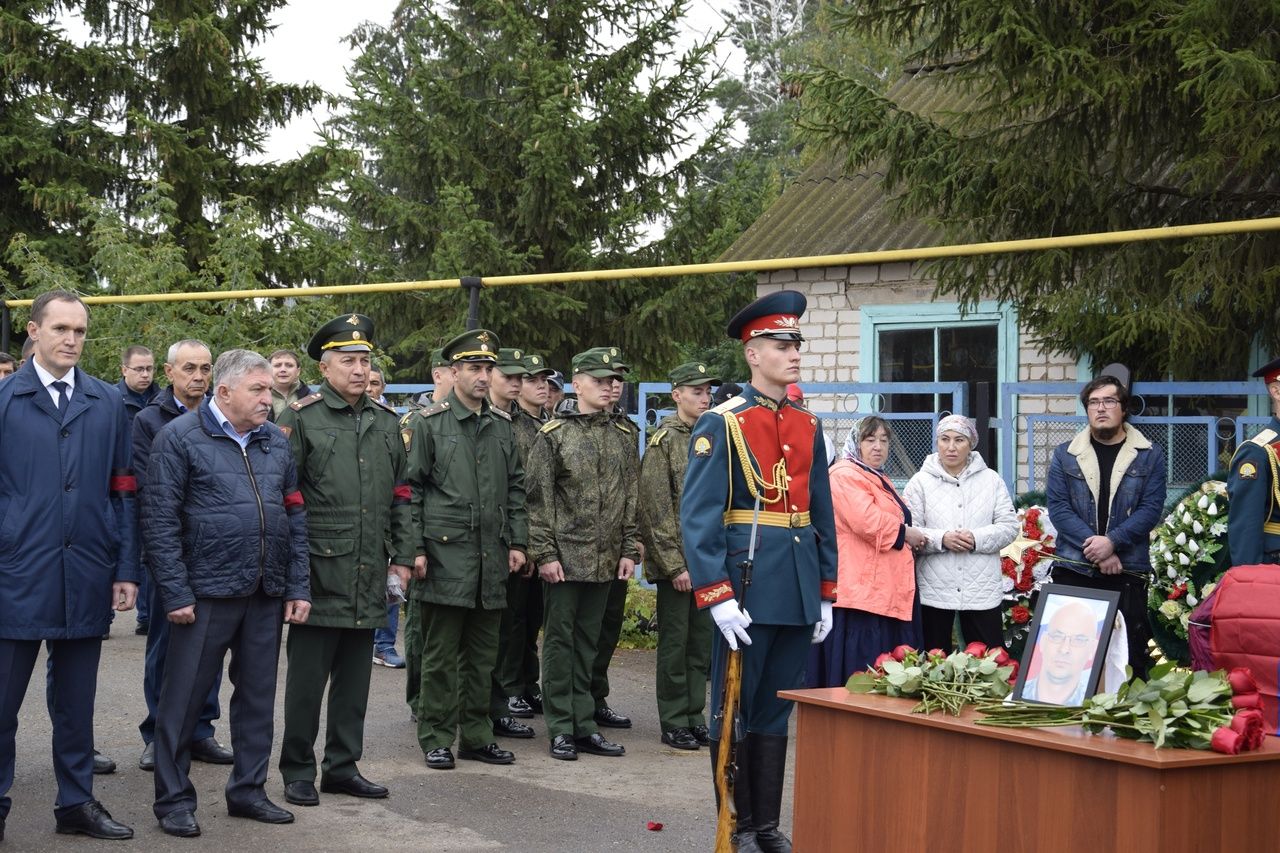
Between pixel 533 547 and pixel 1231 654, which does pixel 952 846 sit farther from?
pixel 533 547

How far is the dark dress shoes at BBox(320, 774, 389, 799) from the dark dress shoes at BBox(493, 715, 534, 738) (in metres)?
1.54

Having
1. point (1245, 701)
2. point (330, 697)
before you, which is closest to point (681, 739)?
point (330, 697)

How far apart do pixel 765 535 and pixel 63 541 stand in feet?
8.97

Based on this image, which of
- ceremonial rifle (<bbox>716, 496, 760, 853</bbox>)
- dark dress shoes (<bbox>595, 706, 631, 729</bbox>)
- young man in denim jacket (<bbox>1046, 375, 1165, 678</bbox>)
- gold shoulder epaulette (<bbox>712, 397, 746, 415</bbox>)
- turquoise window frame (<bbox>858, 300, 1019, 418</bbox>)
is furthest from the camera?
turquoise window frame (<bbox>858, 300, 1019, 418</bbox>)

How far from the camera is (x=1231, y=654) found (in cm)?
494

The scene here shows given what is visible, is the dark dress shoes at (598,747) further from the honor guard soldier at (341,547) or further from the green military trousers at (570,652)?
the honor guard soldier at (341,547)

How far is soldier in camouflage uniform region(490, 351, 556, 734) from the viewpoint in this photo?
8773 millimetres

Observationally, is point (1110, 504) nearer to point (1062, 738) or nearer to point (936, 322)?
point (1062, 738)

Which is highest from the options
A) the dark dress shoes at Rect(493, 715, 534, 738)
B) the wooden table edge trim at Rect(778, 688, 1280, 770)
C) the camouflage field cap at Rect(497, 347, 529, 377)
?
the camouflage field cap at Rect(497, 347, 529, 377)

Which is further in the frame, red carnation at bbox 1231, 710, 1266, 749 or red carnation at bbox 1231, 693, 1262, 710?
red carnation at bbox 1231, 693, 1262, 710

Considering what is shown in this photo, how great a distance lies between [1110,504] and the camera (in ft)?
26.2

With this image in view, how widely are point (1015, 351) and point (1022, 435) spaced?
8.32 feet

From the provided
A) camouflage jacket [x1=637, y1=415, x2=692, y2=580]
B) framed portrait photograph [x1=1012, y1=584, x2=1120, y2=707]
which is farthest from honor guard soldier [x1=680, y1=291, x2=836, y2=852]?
camouflage jacket [x1=637, y1=415, x2=692, y2=580]

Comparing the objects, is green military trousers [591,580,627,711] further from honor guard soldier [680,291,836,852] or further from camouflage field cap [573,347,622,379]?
honor guard soldier [680,291,836,852]
